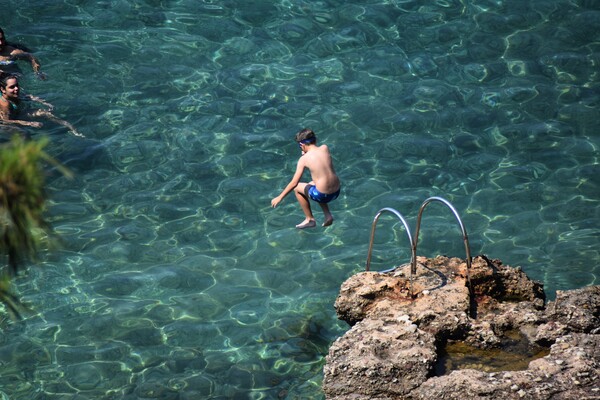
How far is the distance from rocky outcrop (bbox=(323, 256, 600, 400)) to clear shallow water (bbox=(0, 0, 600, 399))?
123cm

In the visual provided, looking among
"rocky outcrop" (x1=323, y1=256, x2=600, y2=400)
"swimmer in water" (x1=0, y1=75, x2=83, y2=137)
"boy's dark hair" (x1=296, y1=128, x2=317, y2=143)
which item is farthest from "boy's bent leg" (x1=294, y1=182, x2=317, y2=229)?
"swimmer in water" (x1=0, y1=75, x2=83, y2=137)

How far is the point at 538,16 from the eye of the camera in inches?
648

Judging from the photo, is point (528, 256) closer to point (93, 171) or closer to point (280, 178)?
point (280, 178)

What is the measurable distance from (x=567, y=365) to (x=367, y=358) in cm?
177

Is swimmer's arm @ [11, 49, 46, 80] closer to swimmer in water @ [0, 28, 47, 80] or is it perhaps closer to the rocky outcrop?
swimmer in water @ [0, 28, 47, 80]

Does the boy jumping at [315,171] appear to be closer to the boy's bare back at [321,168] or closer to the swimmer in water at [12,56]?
the boy's bare back at [321,168]

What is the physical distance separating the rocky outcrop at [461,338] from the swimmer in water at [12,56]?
7481mm

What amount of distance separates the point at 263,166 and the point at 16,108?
3.74 meters

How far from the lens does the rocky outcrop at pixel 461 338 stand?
786 cm

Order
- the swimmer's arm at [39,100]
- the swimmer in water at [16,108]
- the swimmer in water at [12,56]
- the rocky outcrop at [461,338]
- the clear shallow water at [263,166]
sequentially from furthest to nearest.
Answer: the swimmer in water at [12,56], the swimmer's arm at [39,100], the swimmer in water at [16,108], the clear shallow water at [263,166], the rocky outcrop at [461,338]

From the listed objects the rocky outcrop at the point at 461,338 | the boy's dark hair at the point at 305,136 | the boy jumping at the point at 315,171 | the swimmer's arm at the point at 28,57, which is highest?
the swimmer's arm at the point at 28,57

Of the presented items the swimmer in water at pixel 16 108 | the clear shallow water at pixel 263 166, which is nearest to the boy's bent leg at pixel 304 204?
the clear shallow water at pixel 263 166

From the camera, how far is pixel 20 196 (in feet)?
15.2

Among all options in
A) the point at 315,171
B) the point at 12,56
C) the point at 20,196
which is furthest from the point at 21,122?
the point at 20,196
